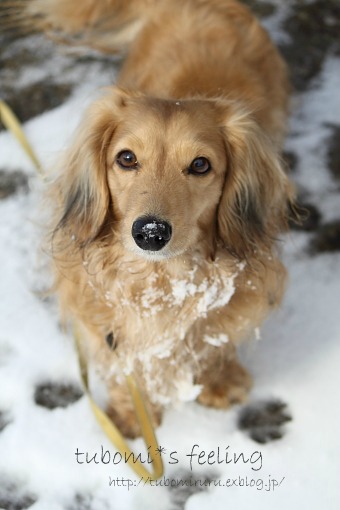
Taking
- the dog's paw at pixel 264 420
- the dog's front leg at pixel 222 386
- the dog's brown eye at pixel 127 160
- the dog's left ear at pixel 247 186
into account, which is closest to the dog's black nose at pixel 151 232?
the dog's brown eye at pixel 127 160

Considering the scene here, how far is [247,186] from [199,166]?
215mm

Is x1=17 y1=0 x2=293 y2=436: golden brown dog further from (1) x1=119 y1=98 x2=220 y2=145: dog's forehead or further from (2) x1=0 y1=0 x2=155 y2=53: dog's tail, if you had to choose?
(2) x1=0 y1=0 x2=155 y2=53: dog's tail

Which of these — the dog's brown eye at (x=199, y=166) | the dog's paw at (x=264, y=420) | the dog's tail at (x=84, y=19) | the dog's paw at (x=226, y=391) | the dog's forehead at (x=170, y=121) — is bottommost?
the dog's paw at (x=264, y=420)

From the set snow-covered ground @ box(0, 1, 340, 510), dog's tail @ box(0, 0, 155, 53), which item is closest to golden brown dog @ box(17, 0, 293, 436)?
snow-covered ground @ box(0, 1, 340, 510)

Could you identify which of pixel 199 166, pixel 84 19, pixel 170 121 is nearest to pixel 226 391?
pixel 199 166

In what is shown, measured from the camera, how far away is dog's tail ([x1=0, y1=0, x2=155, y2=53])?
329 centimetres

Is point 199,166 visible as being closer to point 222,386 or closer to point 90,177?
point 90,177

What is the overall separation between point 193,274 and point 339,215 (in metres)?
1.31

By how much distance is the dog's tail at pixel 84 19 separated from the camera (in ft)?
10.8

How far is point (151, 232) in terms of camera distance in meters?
1.71

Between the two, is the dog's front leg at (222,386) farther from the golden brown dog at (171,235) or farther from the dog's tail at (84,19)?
the dog's tail at (84,19)

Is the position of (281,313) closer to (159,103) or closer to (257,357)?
(257,357)

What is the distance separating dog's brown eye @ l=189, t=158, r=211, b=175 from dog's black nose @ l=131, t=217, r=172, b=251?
0.26 metres

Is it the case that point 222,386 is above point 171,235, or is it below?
below
